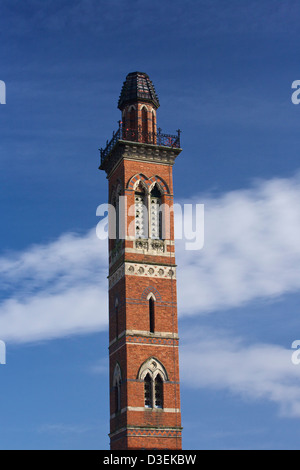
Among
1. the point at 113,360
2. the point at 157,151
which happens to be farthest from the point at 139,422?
the point at 157,151

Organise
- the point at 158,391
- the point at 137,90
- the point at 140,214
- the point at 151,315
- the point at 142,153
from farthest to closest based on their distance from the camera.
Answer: the point at 137,90 < the point at 142,153 < the point at 140,214 < the point at 151,315 < the point at 158,391

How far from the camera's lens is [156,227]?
2066 inches

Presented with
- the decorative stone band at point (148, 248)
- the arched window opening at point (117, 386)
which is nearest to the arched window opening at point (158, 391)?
the arched window opening at point (117, 386)

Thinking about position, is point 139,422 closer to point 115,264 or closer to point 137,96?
point 115,264

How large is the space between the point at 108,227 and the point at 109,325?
7533 mm

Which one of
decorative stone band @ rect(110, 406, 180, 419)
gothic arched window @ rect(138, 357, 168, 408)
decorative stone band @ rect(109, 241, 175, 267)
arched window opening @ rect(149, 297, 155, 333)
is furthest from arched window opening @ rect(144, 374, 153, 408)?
decorative stone band @ rect(109, 241, 175, 267)

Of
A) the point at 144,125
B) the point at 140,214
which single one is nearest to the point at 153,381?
the point at 140,214

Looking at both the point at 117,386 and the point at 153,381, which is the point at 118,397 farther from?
the point at 153,381

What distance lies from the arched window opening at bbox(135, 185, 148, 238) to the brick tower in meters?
0.07

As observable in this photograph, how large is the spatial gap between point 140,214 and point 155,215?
121 cm

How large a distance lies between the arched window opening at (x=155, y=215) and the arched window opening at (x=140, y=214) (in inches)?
21.2

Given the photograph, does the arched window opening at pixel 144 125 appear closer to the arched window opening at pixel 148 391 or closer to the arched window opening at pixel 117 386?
the arched window opening at pixel 117 386

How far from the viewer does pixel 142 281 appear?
49.9 m

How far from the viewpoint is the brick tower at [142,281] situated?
46781 mm
